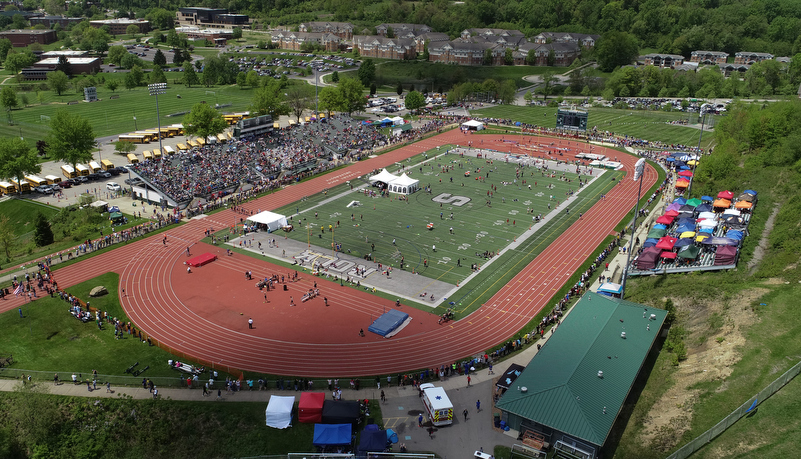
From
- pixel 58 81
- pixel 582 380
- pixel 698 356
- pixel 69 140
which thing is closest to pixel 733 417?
pixel 582 380

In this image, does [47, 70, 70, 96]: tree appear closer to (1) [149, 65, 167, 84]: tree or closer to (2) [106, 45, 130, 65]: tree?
(1) [149, 65, 167, 84]: tree

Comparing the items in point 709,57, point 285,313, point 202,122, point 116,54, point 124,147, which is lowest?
point 285,313

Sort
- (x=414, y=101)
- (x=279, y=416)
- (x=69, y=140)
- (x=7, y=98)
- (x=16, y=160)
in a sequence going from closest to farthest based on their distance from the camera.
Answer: (x=279, y=416), (x=16, y=160), (x=69, y=140), (x=7, y=98), (x=414, y=101)

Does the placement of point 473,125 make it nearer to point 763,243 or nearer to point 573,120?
point 573,120

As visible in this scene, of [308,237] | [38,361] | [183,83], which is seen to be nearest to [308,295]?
[308,237]

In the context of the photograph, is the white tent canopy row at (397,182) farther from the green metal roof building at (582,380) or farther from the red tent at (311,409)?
the red tent at (311,409)

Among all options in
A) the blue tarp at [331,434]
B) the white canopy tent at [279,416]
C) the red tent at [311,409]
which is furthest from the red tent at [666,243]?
the white canopy tent at [279,416]

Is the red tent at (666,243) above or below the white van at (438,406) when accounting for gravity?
above
